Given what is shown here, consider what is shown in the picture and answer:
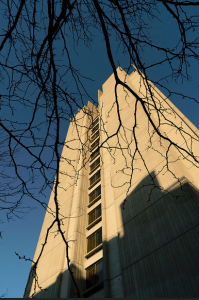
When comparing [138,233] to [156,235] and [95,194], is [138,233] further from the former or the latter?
[95,194]

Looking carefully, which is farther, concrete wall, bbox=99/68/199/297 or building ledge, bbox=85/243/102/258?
building ledge, bbox=85/243/102/258

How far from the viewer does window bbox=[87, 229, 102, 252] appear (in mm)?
14047

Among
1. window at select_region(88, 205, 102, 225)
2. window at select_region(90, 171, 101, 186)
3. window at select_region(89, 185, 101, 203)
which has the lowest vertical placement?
window at select_region(88, 205, 102, 225)

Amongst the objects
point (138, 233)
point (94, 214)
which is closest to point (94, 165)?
point (94, 214)

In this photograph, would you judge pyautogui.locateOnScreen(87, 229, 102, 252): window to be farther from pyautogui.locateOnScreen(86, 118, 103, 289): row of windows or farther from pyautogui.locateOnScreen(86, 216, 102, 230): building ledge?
pyautogui.locateOnScreen(86, 216, 102, 230): building ledge

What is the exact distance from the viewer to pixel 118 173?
15.1m

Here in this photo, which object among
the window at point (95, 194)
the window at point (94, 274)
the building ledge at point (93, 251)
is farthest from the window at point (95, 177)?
the window at point (94, 274)

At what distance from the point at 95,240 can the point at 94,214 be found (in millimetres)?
2433

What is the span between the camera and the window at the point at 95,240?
14.0 metres

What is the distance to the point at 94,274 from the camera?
479 inches

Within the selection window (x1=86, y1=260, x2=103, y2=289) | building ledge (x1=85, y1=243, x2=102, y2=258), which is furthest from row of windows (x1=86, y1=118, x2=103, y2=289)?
building ledge (x1=85, y1=243, x2=102, y2=258)

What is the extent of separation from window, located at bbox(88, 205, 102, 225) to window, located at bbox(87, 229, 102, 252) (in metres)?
1.54

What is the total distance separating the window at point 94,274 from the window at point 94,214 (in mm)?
3901

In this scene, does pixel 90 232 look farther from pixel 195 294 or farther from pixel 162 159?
pixel 195 294
